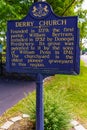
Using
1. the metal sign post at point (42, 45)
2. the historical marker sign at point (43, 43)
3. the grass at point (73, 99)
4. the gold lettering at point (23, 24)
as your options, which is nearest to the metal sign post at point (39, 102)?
the metal sign post at point (42, 45)

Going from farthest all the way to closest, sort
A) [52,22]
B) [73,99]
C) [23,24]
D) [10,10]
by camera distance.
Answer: [10,10]
[73,99]
[23,24]
[52,22]

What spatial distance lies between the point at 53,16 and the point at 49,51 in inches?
26.1

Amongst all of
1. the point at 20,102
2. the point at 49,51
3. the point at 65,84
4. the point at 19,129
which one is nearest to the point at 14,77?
the point at 65,84

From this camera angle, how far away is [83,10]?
17.9 m

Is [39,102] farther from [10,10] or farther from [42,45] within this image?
[10,10]

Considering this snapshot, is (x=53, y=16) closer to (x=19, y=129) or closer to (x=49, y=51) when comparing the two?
(x=49, y=51)

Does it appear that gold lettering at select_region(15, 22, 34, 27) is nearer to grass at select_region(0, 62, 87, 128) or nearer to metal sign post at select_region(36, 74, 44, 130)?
metal sign post at select_region(36, 74, 44, 130)

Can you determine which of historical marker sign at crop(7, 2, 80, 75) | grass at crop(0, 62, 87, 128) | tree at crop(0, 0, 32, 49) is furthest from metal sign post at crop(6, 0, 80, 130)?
tree at crop(0, 0, 32, 49)

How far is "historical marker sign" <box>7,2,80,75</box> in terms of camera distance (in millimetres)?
5906

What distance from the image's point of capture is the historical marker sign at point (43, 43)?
591cm

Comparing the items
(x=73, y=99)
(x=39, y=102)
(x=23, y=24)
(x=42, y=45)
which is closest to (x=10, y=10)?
(x=73, y=99)

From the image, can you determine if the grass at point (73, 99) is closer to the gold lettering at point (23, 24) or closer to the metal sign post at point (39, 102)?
the metal sign post at point (39, 102)

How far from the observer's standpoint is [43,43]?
607 cm

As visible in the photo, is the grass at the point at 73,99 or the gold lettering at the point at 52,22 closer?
the gold lettering at the point at 52,22
